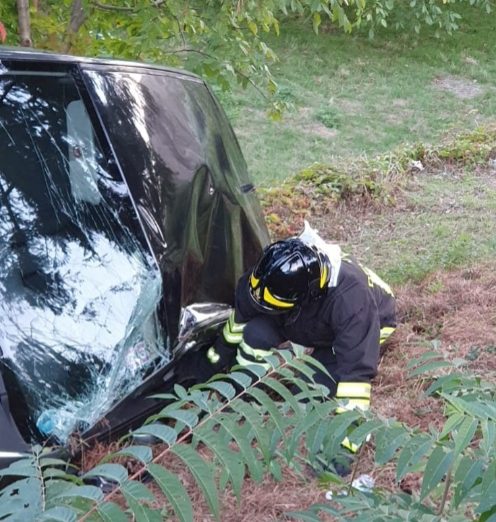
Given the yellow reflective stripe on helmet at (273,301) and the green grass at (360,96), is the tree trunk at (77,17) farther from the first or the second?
the green grass at (360,96)

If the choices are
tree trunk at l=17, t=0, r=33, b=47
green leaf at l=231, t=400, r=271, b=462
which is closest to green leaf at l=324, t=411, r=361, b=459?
green leaf at l=231, t=400, r=271, b=462

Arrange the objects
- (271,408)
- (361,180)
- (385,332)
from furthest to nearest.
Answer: (361,180), (385,332), (271,408)

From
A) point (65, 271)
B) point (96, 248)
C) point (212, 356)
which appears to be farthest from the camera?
point (212, 356)

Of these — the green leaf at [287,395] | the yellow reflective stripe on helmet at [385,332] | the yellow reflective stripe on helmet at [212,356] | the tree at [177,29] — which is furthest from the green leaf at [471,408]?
the tree at [177,29]

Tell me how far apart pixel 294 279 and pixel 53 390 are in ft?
3.58

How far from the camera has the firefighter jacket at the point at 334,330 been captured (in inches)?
110

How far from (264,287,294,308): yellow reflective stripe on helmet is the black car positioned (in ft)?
0.60

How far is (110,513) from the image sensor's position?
99 cm

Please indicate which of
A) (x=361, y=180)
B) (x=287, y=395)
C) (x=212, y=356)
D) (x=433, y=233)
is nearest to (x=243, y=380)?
(x=287, y=395)

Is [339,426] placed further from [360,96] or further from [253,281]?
[360,96]

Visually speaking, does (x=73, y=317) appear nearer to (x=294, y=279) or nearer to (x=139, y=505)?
(x=294, y=279)

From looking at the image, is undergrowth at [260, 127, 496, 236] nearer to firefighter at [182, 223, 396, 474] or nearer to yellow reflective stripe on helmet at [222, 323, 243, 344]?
firefighter at [182, 223, 396, 474]

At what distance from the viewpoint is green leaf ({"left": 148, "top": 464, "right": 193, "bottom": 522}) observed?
1.01 metres

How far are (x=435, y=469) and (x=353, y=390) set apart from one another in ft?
5.30
